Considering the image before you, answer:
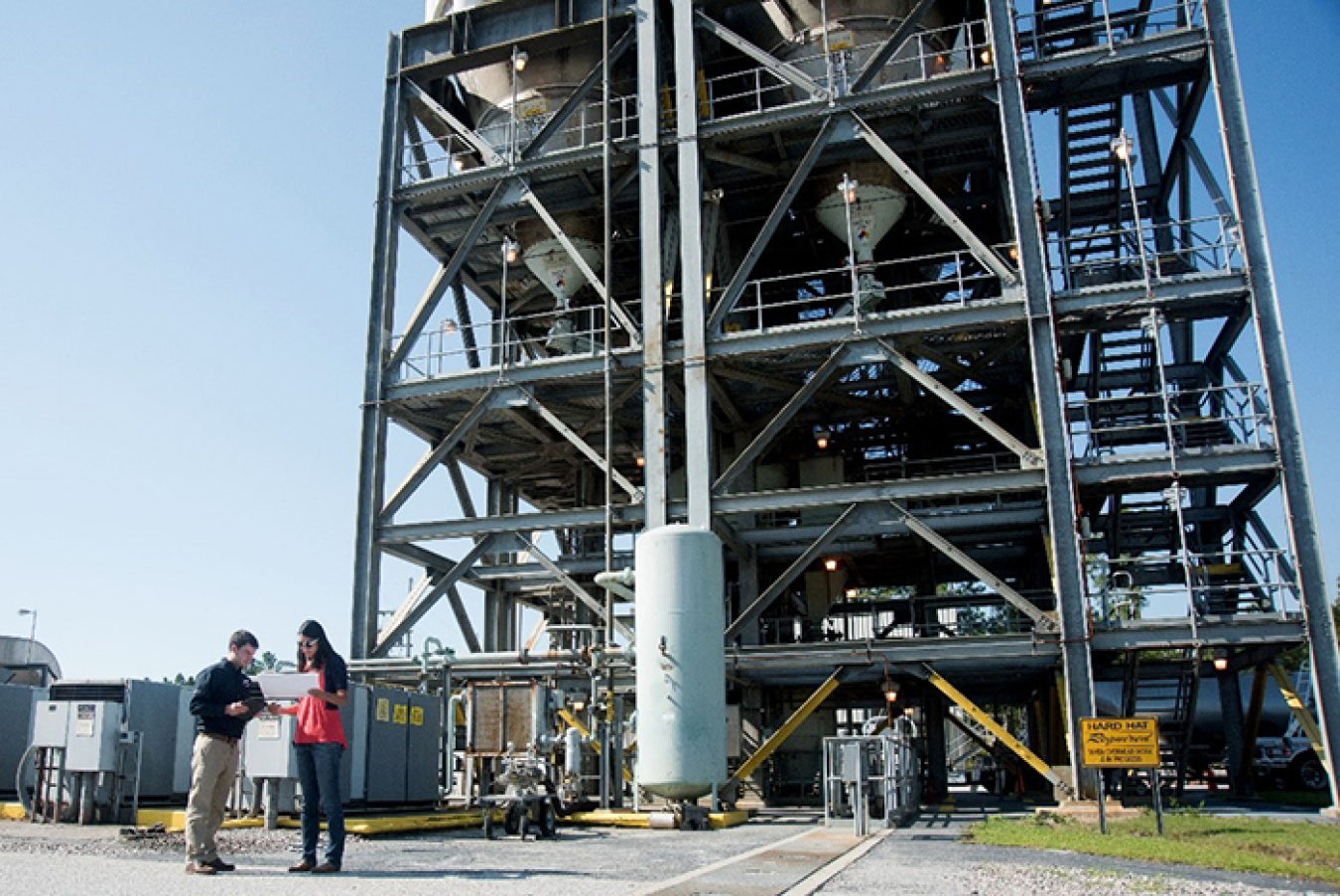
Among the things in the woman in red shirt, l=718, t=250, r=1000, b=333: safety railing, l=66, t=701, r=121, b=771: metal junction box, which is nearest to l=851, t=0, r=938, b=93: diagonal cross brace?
l=718, t=250, r=1000, b=333: safety railing

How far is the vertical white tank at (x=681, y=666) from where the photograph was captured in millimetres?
13344

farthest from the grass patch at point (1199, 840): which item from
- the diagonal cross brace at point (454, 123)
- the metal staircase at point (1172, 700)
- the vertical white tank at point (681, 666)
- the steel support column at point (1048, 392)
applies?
the diagonal cross brace at point (454, 123)

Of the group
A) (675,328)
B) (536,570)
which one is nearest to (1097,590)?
(675,328)

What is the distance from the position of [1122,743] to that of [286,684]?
1033 centimetres

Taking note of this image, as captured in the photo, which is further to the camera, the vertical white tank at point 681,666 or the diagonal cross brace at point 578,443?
the diagonal cross brace at point 578,443

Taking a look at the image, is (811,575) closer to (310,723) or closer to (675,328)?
(675,328)

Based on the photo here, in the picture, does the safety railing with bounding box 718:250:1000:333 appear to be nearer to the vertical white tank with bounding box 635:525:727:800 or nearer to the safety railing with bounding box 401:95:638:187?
the safety railing with bounding box 401:95:638:187

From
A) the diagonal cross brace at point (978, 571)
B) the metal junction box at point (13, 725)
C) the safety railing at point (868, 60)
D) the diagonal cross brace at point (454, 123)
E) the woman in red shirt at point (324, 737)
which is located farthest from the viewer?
the diagonal cross brace at point (454, 123)

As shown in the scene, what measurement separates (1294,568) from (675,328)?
13.6 metres

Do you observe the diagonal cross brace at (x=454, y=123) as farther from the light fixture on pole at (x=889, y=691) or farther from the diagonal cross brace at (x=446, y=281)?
the light fixture on pole at (x=889, y=691)

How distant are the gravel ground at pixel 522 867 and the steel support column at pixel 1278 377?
31.0 ft

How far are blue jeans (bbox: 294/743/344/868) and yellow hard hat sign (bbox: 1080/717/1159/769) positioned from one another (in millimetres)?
9775

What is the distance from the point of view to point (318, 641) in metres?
9.14

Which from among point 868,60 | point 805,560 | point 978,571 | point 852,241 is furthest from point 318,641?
point 868,60
